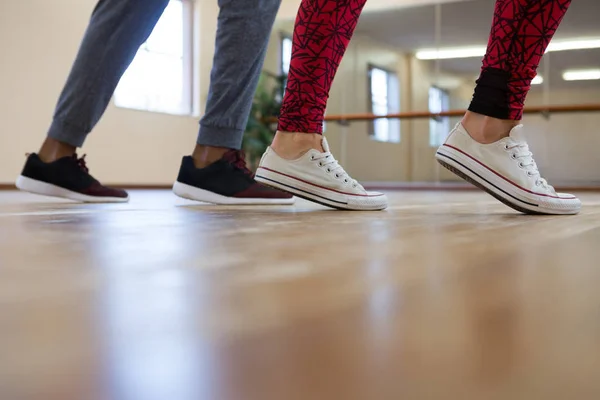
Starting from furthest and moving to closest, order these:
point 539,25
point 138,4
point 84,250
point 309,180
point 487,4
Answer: point 487,4
point 138,4
point 309,180
point 539,25
point 84,250

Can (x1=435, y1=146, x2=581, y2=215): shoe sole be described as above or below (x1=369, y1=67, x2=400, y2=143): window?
below

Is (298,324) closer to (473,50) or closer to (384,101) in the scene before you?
(473,50)

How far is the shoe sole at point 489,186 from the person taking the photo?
37.6 inches

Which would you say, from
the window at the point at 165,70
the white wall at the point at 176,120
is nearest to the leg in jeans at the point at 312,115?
the white wall at the point at 176,120

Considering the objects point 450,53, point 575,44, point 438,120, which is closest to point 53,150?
point 438,120

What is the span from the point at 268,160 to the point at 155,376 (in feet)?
3.03

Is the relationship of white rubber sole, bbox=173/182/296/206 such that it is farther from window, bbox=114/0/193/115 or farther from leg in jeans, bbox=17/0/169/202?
window, bbox=114/0/193/115

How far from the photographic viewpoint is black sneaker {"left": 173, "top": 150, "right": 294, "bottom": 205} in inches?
50.6

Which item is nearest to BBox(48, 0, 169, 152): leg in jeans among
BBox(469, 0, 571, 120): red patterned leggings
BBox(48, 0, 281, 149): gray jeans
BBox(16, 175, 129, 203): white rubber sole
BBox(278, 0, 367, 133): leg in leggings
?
BBox(48, 0, 281, 149): gray jeans

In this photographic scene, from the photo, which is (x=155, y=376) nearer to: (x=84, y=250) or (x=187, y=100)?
(x=84, y=250)

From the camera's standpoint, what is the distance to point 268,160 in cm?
107

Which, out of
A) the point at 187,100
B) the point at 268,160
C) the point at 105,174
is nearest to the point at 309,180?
the point at 268,160

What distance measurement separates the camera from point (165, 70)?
5395 millimetres

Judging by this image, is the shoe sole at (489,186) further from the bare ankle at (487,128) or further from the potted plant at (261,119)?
the potted plant at (261,119)
